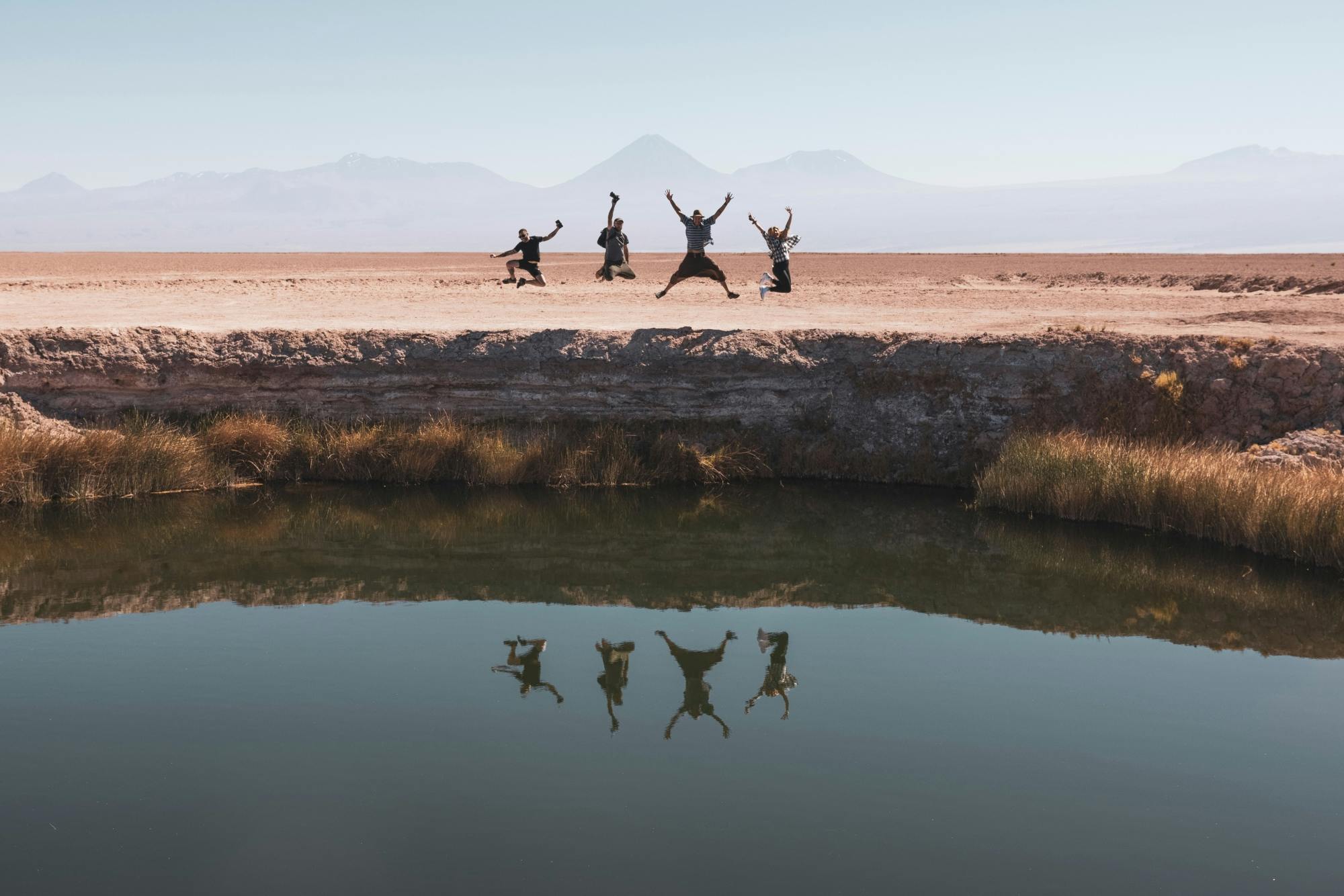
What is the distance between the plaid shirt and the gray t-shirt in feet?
7.43

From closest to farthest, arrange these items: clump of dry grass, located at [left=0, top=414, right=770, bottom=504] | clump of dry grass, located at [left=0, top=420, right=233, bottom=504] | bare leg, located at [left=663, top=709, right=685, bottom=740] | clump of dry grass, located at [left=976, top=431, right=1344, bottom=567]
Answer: bare leg, located at [left=663, top=709, right=685, bottom=740], clump of dry grass, located at [left=976, top=431, right=1344, bottom=567], clump of dry grass, located at [left=0, top=420, right=233, bottom=504], clump of dry grass, located at [left=0, top=414, right=770, bottom=504]

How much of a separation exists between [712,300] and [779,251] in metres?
9.19

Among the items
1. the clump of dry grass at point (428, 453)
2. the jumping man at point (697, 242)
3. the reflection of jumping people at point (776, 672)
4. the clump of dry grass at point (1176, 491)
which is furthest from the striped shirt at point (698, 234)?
the reflection of jumping people at point (776, 672)

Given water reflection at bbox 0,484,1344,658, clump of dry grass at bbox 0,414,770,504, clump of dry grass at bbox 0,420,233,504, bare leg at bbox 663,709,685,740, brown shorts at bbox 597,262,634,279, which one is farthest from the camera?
brown shorts at bbox 597,262,634,279

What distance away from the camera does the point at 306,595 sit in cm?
1338

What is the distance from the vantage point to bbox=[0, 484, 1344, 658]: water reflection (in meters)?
12.8

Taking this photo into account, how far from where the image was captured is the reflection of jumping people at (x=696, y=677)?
9867mm

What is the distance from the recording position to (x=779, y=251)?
768 inches

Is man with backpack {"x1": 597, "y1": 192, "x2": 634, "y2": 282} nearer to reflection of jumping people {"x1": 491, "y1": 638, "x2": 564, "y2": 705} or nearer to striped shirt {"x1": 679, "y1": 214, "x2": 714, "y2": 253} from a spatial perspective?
striped shirt {"x1": 679, "y1": 214, "x2": 714, "y2": 253}

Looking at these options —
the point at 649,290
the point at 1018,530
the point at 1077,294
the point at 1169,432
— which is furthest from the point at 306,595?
the point at 1077,294

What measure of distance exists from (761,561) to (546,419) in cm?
474

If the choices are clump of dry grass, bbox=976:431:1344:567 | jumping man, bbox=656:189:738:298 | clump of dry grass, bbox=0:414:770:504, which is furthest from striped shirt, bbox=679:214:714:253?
clump of dry grass, bbox=976:431:1344:567

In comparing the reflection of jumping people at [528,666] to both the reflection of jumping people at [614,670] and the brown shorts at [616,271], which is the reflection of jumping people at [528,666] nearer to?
the reflection of jumping people at [614,670]

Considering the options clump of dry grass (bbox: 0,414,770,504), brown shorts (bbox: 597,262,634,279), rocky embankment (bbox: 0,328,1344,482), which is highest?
brown shorts (bbox: 597,262,634,279)
